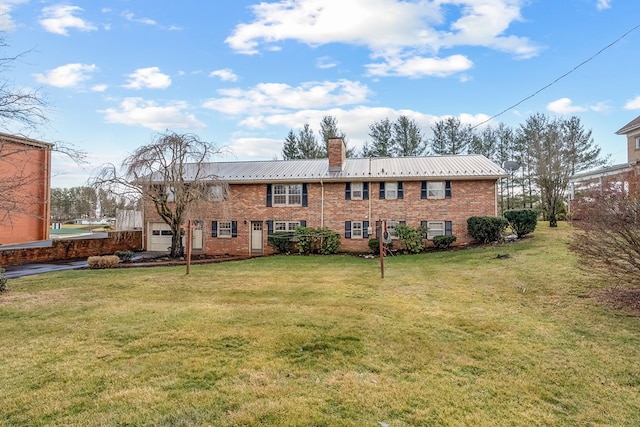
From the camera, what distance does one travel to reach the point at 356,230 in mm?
19125

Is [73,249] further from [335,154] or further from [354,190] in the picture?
[354,190]

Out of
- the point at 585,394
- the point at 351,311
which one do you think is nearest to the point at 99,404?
the point at 351,311

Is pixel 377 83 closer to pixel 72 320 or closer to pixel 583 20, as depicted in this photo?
pixel 583 20

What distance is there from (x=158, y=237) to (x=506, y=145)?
29678 millimetres

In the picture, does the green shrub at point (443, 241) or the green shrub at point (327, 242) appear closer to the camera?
the green shrub at point (443, 241)

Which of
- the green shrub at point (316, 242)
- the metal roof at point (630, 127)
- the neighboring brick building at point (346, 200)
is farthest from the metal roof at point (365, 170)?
the metal roof at point (630, 127)

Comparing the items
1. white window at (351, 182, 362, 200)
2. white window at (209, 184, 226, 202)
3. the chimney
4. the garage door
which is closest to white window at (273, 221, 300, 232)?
white window at (209, 184, 226, 202)

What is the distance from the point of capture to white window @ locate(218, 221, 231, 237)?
20141mm

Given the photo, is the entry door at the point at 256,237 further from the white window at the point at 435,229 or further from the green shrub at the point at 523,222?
the green shrub at the point at 523,222

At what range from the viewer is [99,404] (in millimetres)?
3432

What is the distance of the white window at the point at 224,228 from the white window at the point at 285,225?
2.68 meters

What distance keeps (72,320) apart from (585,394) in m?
7.65

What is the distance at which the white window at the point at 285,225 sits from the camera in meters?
19.6

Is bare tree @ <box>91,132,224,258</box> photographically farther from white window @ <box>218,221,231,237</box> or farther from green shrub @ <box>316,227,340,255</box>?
green shrub @ <box>316,227,340,255</box>
